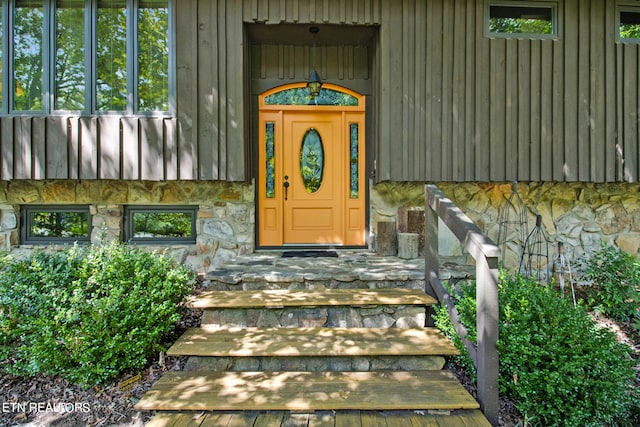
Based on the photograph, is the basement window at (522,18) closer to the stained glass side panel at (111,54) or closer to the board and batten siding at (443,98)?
the board and batten siding at (443,98)

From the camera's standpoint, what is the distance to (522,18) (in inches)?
165

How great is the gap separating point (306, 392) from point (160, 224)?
10.3 ft

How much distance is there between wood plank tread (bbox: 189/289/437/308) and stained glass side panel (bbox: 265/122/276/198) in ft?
6.18

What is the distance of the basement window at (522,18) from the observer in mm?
4125

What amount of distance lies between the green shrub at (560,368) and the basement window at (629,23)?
13.1ft

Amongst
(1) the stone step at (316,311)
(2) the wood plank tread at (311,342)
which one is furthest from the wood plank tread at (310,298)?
(2) the wood plank tread at (311,342)

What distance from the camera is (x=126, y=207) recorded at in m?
4.35

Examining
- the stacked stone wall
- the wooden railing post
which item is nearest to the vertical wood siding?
the stacked stone wall

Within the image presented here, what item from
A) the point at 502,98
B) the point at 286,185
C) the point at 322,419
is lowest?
the point at 322,419

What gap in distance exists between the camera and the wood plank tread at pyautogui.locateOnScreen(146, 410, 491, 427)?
1867 millimetres

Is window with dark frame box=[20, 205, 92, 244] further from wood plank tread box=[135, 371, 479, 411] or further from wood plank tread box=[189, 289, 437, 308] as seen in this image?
wood plank tread box=[135, 371, 479, 411]

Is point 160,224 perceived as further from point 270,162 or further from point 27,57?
point 27,57

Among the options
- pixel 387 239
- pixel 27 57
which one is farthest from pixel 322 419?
pixel 27 57

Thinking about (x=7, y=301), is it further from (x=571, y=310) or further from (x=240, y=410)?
(x=571, y=310)
